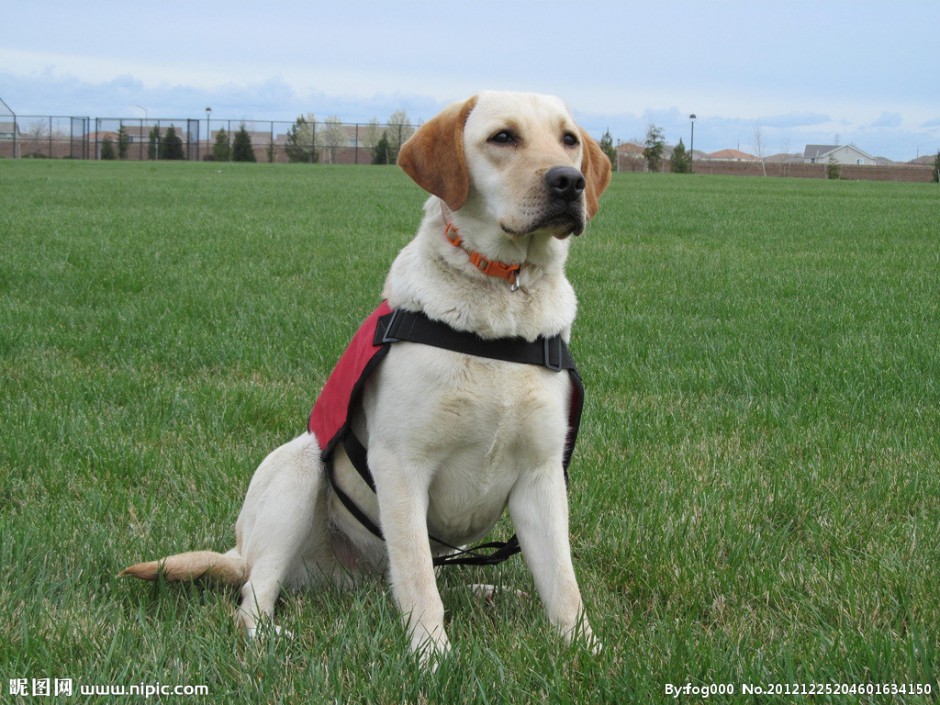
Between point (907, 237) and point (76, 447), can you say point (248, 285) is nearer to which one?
point (76, 447)

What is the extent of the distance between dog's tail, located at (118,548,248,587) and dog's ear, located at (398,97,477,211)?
1236 millimetres

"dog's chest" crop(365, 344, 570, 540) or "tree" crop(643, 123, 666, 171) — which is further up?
"tree" crop(643, 123, 666, 171)

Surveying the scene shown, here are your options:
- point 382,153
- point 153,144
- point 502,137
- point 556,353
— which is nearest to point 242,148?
point 153,144

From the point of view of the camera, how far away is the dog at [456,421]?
265 cm

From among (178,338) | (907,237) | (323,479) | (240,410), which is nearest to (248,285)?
(178,338)

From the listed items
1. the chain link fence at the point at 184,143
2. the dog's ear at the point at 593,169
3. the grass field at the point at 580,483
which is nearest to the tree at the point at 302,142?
the chain link fence at the point at 184,143

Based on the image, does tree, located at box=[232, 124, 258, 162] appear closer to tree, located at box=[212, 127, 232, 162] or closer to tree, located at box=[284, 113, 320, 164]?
tree, located at box=[212, 127, 232, 162]

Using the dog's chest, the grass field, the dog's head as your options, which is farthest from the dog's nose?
the grass field

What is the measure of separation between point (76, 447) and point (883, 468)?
3342 mm

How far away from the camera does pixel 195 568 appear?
9.16 ft

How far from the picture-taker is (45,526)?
10.6ft

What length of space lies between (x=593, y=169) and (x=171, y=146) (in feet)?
208

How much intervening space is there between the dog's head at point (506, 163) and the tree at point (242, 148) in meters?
61.0

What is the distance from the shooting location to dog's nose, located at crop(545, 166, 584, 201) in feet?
9.14
